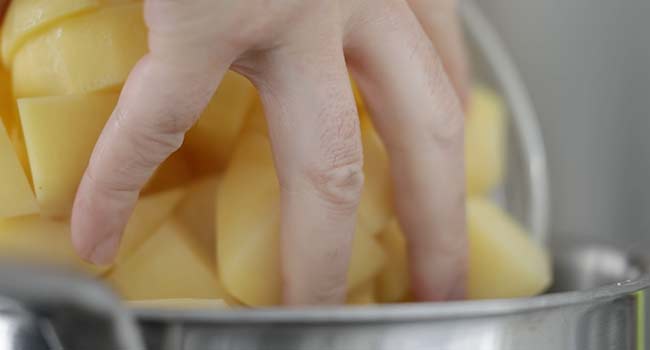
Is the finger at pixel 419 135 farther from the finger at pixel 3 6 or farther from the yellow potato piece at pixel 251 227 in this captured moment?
the finger at pixel 3 6

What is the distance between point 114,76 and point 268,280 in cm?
12

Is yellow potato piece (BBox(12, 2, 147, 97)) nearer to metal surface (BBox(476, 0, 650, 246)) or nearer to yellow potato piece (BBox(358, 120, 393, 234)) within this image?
yellow potato piece (BBox(358, 120, 393, 234))

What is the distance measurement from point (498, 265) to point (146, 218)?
0.21 metres

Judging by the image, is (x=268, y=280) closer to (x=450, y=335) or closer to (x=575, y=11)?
(x=450, y=335)

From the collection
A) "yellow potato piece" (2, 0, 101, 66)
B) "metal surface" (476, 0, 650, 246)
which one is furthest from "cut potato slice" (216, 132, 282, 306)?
"metal surface" (476, 0, 650, 246)

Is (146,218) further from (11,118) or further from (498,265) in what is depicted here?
(498,265)

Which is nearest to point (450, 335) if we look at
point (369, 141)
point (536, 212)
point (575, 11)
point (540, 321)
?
point (540, 321)

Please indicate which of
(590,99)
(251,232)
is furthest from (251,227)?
(590,99)

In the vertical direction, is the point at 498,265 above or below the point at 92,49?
below

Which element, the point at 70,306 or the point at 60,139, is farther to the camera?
the point at 60,139

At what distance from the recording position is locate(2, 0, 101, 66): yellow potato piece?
1.19ft

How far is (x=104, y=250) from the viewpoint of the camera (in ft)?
1.14

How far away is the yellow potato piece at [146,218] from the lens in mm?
387

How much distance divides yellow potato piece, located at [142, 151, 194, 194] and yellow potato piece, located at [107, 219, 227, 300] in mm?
25
